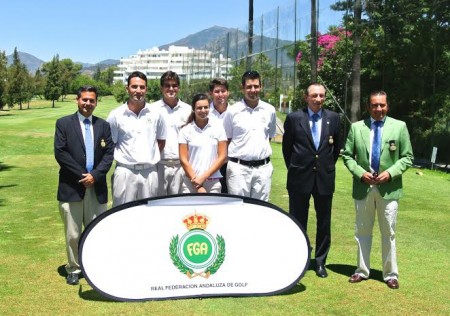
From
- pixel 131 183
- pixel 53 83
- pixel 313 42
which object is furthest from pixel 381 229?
pixel 53 83

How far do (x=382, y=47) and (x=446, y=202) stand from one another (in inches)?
358

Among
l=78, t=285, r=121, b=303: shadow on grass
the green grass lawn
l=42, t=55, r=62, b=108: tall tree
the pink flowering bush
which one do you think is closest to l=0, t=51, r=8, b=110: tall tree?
Answer: l=42, t=55, r=62, b=108: tall tree

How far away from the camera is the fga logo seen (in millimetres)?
4656

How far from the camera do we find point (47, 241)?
689cm

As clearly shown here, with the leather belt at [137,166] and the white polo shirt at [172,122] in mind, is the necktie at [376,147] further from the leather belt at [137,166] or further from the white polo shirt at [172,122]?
the leather belt at [137,166]

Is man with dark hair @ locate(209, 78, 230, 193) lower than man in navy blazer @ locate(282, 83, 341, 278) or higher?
higher

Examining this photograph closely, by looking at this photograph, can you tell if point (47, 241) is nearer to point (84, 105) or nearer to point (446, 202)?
point (84, 105)

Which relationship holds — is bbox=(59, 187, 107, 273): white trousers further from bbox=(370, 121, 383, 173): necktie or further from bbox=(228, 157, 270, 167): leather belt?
bbox=(370, 121, 383, 173): necktie

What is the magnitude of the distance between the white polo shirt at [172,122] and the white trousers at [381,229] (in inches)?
77.3

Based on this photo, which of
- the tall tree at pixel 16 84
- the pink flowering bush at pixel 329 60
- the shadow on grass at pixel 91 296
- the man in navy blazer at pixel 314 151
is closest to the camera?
the shadow on grass at pixel 91 296

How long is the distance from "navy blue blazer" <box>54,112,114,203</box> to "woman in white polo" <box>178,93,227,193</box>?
73 cm

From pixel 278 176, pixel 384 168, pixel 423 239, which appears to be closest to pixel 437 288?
pixel 384 168

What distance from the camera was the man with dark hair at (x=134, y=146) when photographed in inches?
205

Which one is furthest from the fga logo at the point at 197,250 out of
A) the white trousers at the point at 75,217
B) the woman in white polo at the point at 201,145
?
the white trousers at the point at 75,217
